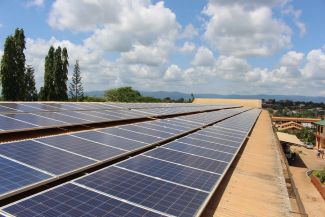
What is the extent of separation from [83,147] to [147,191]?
3.73 m

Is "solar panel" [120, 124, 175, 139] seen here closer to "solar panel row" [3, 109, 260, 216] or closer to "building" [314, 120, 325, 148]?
"solar panel row" [3, 109, 260, 216]

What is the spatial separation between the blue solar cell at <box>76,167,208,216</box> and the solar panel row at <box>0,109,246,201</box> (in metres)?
0.85

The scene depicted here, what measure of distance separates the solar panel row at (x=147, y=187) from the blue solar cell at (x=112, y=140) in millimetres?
886

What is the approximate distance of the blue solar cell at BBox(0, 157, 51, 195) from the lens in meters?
6.68

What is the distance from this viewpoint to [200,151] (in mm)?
13641

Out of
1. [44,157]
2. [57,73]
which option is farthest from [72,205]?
[57,73]

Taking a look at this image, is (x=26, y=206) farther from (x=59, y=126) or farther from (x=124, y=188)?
(x=59, y=126)

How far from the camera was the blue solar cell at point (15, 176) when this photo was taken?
668 cm

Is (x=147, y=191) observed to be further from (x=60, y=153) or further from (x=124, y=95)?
(x=124, y=95)

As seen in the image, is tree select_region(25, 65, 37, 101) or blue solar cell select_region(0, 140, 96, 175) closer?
blue solar cell select_region(0, 140, 96, 175)

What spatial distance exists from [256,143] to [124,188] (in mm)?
17365

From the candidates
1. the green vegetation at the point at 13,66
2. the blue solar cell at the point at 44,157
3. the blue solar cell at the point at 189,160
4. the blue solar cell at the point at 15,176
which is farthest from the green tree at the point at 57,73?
the blue solar cell at the point at 15,176

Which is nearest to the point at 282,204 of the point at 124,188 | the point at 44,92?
the point at 124,188

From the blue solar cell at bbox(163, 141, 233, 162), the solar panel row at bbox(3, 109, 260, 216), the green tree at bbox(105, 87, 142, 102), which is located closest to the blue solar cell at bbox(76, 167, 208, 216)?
the solar panel row at bbox(3, 109, 260, 216)
